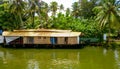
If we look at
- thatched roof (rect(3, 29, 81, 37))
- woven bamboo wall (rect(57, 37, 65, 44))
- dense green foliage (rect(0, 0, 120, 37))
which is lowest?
woven bamboo wall (rect(57, 37, 65, 44))

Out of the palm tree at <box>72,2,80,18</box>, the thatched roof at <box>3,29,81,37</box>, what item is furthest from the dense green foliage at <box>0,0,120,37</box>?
the palm tree at <box>72,2,80,18</box>

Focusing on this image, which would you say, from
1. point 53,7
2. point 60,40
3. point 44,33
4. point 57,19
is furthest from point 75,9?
point 60,40

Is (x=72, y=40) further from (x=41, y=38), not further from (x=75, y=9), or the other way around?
(x=75, y=9)

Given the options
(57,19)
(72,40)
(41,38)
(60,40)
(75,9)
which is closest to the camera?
(72,40)

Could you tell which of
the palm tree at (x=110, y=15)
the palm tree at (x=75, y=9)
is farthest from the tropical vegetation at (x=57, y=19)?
→ the palm tree at (x=75, y=9)

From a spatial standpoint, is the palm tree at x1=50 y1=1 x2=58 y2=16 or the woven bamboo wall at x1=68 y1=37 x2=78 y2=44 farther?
the palm tree at x1=50 y1=1 x2=58 y2=16

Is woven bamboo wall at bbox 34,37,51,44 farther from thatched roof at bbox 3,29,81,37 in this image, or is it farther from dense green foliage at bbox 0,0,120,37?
dense green foliage at bbox 0,0,120,37

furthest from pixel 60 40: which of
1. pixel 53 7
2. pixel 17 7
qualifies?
pixel 53 7

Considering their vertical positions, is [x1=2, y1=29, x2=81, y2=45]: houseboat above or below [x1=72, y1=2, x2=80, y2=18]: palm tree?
below

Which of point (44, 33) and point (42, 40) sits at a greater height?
point (44, 33)

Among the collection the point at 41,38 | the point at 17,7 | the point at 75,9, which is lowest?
the point at 41,38

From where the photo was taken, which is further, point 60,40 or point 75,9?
point 75,9

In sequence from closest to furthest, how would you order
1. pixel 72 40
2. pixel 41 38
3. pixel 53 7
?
pixel 72 40
pixel 41 38
pixel 53 7

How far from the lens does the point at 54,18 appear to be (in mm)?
46469
